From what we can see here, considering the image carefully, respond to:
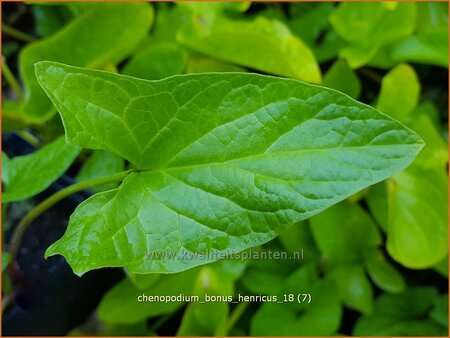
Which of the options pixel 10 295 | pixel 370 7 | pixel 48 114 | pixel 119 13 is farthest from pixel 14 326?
pixel 370 7

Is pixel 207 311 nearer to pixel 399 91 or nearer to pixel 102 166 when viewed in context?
pixel 102 166

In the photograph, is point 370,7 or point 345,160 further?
point 370,7

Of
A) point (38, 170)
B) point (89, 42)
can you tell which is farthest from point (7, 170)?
point (89, 42)

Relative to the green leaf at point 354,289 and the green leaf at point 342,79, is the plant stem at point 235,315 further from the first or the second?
the green leaf at point 342,79

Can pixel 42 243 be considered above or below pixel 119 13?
below

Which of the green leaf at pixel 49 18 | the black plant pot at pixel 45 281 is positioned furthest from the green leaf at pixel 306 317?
the green leaf at pixel 49 18

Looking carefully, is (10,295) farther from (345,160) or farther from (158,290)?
(345,160)
